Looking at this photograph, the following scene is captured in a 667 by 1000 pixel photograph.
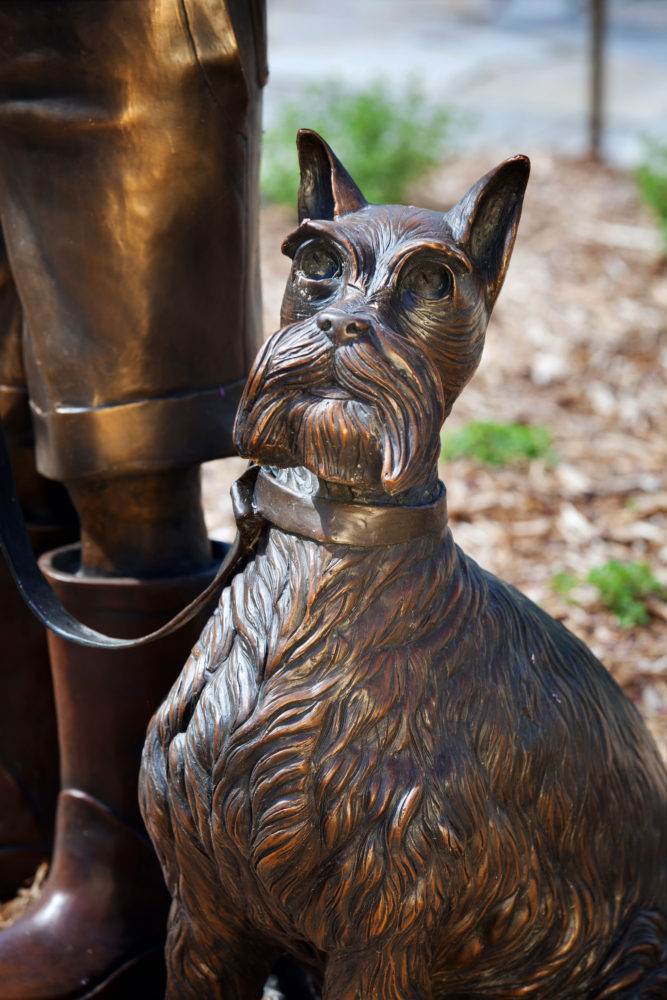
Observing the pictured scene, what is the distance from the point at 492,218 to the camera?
5.13 feet

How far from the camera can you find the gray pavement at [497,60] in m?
9.27

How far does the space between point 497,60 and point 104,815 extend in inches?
425

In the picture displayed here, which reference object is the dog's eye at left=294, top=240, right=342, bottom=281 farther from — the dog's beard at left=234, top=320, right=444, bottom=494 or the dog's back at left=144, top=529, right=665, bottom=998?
the dog's back at left=144, top=529, right=665, bottom=998

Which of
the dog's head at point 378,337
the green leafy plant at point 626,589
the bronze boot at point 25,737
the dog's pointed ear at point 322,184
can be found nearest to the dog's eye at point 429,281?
the dog's head at point 378,337

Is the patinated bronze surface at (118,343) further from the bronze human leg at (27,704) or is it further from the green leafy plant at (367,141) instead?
the green leafy plant at (367,141)

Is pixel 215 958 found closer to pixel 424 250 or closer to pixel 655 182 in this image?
pixel 424 250

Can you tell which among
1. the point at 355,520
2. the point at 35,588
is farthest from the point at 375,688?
the point at 35,588

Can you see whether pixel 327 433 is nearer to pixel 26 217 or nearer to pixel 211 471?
pixel 26 217

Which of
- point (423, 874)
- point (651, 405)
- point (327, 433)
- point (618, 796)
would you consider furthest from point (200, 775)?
point (651, 405)

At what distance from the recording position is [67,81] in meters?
1.84

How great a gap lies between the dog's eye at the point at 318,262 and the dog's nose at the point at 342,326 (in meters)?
0.10

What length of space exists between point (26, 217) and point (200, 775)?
0.90 m

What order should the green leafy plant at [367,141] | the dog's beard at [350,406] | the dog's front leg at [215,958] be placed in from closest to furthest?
the dog's beard at [350,406]
the dog's front leg at [215,958]
the green leafy plant at [367,141]

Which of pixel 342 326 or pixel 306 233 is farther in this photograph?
pixel 306 233
